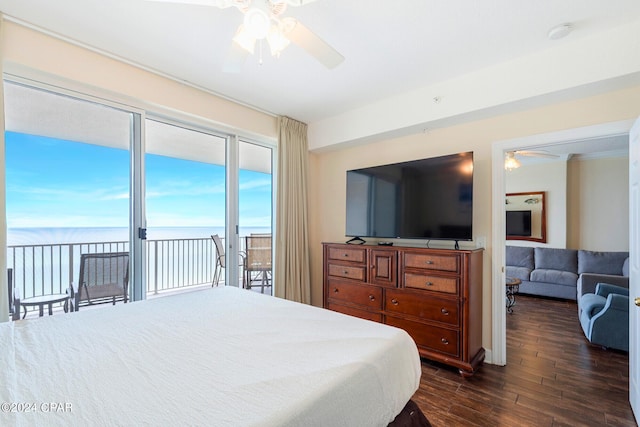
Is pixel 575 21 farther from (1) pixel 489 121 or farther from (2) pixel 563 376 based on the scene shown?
(2) pixel 563 376

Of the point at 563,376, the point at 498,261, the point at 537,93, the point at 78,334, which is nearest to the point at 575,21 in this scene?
the point at 537,93

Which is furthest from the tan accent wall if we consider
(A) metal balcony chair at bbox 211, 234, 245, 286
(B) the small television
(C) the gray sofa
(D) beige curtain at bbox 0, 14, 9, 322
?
(B) the small television

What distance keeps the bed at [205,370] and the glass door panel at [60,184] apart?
3.22ft

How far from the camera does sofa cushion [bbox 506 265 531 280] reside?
5116 millimetres

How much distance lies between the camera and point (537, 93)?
2277 mm

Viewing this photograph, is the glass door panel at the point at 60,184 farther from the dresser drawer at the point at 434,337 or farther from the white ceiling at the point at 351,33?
the dresser drawer at the point at 434,337

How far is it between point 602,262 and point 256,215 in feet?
17.4

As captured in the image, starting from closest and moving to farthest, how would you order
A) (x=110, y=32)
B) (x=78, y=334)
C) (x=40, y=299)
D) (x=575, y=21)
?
(x=78, y=334)
(x=575, y=21)
(x=110, y=32)
(x=40, y=299)

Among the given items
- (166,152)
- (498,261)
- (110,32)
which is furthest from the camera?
(166,152)

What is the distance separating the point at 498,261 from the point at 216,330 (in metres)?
2.55

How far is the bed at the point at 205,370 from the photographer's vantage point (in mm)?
815

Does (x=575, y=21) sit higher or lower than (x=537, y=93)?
higher

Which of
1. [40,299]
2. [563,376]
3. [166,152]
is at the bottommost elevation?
[563,376]

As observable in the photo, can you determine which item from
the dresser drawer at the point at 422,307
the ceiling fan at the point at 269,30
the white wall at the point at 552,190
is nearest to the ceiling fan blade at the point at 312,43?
the ceiling fan at the point at 269,30
